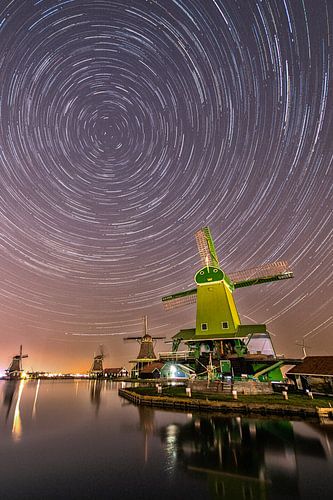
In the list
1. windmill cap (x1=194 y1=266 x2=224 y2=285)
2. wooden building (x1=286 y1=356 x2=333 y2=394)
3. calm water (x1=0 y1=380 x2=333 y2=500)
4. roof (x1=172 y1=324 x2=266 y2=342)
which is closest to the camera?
calm water (x1=0 y1=380 x2=333 y2=500)

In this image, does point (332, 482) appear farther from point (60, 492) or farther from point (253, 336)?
point (253, 336)

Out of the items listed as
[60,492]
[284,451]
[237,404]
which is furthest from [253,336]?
[60,492]

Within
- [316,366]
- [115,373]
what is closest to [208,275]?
[316,366]

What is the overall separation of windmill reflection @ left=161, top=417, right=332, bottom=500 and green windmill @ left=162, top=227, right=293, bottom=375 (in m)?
15.7

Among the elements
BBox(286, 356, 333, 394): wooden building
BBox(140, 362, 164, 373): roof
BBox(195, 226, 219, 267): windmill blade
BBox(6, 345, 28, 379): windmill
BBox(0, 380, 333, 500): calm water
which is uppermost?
BBox(195, 226, 219, 267): windmill blade

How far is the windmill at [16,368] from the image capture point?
437 feet

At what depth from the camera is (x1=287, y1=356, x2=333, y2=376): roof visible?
3000 centimetres

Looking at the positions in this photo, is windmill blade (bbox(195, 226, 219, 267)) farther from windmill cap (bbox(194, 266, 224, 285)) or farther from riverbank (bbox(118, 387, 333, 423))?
riverbank (bbox(118, 387, 333, 423))

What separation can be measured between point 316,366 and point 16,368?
145 meters

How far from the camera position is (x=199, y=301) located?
4234 cm

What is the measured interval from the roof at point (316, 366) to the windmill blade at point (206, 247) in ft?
63.4

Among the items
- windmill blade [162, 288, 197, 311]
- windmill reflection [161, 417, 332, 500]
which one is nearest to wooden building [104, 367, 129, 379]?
windmill blade [162, 288, 197, 311]

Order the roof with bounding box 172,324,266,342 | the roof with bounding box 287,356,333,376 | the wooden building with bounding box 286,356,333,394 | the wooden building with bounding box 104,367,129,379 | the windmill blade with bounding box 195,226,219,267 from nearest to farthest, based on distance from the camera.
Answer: the roof with bounding box 287,356,333,376, the wooden building with bounding box 286,356,333,394, the roof with bounding box 172,324,266,342, the windmill blade with bounding box 195,226,219,267, the wooden building with bounding box 104,367,129,379

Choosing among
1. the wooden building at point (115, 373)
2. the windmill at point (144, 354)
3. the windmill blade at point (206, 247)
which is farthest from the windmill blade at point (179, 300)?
the wooden building at point (115, 373)
